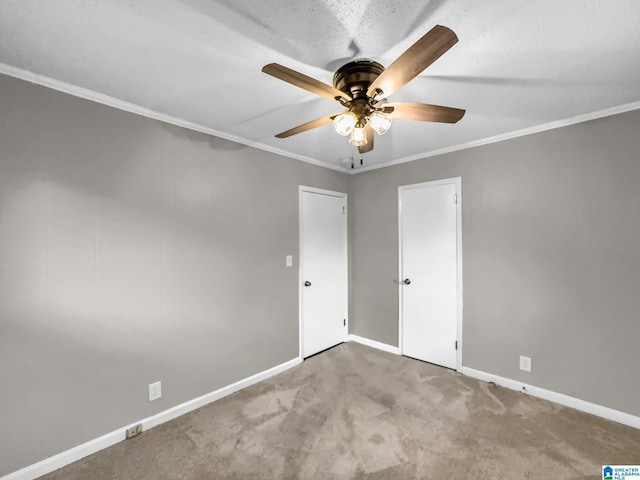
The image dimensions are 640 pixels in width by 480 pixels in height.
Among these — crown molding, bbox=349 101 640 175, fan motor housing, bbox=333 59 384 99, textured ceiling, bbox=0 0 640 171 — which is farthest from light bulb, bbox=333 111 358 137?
crown molding, bbox=349 101 640 175

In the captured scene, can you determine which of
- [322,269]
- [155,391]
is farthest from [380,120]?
[155,391]

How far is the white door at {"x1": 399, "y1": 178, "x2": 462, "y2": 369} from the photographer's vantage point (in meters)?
2.98

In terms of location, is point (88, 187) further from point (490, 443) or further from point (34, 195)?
point (490, 443)

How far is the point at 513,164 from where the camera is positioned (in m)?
2.62

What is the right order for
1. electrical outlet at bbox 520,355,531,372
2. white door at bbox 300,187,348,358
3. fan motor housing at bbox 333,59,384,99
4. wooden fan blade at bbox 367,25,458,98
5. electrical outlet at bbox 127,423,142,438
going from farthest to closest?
1. white door at bbox 300,187,348,358
2. electrical outlet at bbox 520,355,531,372
3. electrical outlet at bbox 127,423,142,438
4. fan motor housing at bbox 333,59,384,99
5. wooden fan blade at bbox 367,25,458,98

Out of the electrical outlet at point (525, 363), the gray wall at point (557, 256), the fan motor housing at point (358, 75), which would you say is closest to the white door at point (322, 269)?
the gray wall at point (557, 256)

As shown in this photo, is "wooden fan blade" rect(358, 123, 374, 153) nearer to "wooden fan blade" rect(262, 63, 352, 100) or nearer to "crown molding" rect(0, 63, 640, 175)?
"wooden fan blade" rect(262, 63, 352, 100)

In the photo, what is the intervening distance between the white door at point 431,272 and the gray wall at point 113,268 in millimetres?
1666

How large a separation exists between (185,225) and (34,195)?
885mm

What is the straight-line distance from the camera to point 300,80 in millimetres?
1250

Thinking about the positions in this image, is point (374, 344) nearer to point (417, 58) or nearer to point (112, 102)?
point (417, 58)

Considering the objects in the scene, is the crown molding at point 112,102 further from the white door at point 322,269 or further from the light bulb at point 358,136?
the light bulb at point 358,136

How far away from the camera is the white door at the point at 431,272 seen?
9.77ft

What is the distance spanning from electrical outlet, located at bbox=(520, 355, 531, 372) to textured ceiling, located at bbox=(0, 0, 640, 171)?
6.90ft
